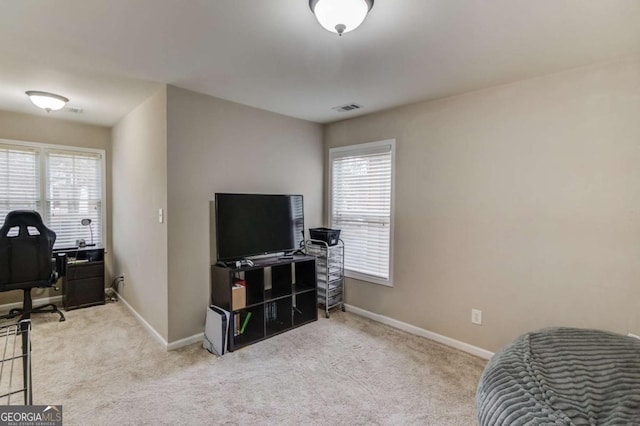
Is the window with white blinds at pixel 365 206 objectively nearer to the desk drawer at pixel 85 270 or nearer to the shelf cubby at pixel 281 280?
the shelf cubby at pixel 281 280

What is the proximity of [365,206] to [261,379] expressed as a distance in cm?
218

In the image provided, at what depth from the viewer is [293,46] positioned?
2.12 metres

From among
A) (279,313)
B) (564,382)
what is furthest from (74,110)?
(564,382)

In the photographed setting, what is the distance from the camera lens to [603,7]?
1649 millimetres

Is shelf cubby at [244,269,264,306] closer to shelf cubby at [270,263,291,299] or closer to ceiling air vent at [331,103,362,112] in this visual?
shelf cubby at [270,263,291,299]

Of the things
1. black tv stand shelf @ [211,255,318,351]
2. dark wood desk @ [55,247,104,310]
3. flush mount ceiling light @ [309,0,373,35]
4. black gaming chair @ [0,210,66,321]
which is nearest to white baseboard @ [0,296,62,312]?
dark wood desk @ [55,247,104,310]

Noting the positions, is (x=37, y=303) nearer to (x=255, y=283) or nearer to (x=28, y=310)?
(x=28, y=310)

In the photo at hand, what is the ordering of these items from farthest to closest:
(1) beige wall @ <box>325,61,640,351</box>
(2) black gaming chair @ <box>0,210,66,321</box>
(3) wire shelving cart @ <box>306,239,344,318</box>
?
(3) wire shelving cart @ <box>306,239,344,318</box>
(2) black gaming chair @ <box>0,210,66,321</box>
(1) beige wall @ <box>325,61,640,351</box>

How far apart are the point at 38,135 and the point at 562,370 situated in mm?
5600

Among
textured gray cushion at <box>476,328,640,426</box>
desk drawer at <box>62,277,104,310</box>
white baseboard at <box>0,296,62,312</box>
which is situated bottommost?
white baseboard at <box>0,296,62,312</box>

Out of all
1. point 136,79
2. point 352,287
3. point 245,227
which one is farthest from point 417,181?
point 136,79

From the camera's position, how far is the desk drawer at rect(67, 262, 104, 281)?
155 inches

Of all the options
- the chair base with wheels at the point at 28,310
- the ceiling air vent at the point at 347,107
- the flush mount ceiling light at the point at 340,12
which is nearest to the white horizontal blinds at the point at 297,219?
the ceiling air vent at the point at 347,107

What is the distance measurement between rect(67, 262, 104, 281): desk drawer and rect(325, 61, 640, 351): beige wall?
3.72 m
